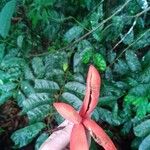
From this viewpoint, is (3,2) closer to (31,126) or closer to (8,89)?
(8,89)

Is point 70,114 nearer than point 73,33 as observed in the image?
Yes

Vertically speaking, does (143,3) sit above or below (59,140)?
above

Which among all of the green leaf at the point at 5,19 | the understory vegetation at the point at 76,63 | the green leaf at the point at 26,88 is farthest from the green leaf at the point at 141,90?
the green leaf at the point at 5,19

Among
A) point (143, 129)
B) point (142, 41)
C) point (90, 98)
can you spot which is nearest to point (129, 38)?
point (142, 41)

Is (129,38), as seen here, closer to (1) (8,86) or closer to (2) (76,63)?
(2) (76,63)

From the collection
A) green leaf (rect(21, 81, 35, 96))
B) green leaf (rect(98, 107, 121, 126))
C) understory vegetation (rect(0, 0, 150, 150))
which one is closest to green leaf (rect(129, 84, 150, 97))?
understory vegetation (rect(0, 0, 150, 150))

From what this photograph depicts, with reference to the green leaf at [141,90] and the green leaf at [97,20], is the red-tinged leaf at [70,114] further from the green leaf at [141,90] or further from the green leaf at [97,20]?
the green leaf at [97,20]

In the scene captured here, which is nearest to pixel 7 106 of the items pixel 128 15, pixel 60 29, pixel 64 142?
pixel 60 29
